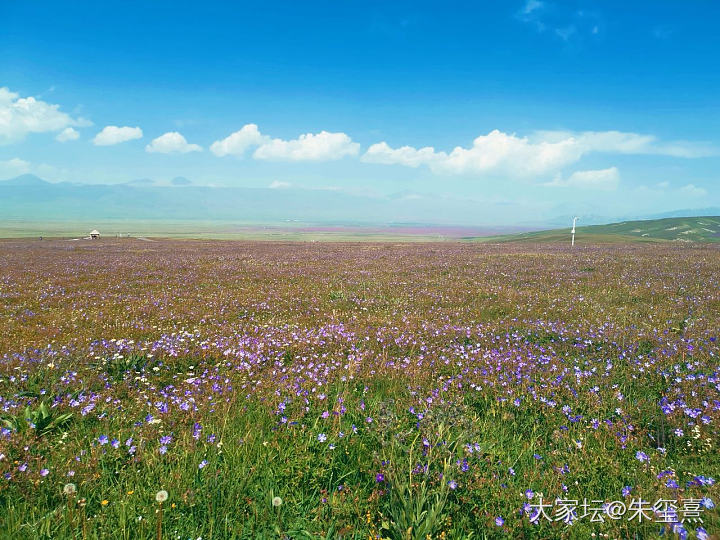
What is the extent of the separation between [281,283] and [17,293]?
10161 millimetres

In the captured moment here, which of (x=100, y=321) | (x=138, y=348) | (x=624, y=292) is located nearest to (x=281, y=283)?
(x=100, y=321)

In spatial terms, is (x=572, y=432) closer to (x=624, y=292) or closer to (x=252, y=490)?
(x=252, y=490)

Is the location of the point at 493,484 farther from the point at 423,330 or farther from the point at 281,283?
the point at 281,283

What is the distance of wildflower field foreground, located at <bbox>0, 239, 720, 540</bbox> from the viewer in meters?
2.79

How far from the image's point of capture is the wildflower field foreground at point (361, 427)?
9.17 ft

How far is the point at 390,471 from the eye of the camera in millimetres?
3059

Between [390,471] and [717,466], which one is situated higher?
[390,471]

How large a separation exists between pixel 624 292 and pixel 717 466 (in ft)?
38.7

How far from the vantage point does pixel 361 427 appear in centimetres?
422

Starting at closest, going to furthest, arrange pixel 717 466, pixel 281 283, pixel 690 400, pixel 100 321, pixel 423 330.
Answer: pixel 717 466 < pixel 690 400 < pixel 423 330 < pixel 100 321 < pixel 281 283

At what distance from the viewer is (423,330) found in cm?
852

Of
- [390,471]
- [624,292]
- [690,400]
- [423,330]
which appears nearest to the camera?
[390,471]

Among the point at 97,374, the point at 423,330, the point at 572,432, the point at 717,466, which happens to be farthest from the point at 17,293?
the point at 717,466

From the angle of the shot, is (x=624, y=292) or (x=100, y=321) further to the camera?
(x=624, y=292)
